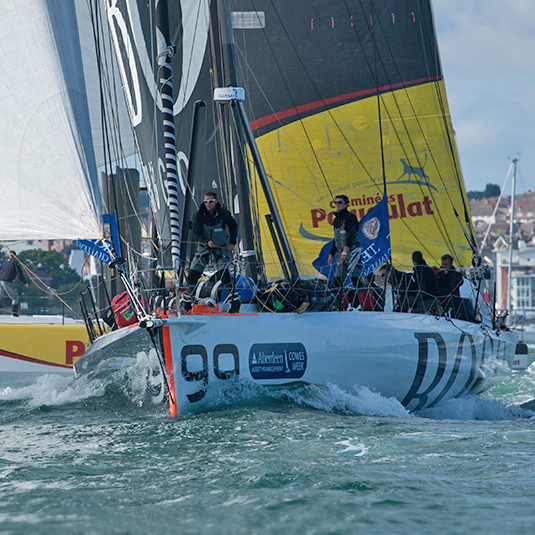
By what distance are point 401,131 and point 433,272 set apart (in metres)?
3.96

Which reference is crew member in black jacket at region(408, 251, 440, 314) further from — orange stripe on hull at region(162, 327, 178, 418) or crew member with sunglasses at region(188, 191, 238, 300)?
orange stripe on hull at region(162, 327, 178, 418)

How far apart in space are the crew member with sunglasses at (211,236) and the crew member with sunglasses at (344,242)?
3.79ft

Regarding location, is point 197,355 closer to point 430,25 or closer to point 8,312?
point 8,312

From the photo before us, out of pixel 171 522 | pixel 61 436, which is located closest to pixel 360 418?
pixel 61 436

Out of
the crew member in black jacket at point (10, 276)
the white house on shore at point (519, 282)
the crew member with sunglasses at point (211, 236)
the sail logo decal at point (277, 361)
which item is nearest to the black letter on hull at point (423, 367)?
the sail logo decal at point (277, 361)

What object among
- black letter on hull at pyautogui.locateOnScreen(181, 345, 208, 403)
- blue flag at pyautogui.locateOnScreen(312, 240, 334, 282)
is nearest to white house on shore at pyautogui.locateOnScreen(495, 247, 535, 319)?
blue flag at pyautogui.locateOnScreen(312, 240, 334, 282)

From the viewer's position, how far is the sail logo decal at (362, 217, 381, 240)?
24.4 ft

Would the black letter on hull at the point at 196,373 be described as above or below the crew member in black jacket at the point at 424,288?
below

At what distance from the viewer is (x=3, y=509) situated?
9.41ft

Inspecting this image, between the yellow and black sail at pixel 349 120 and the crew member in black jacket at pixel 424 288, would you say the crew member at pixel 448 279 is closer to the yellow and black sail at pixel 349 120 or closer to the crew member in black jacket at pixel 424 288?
the crew member in black jacket at pixel 424 288

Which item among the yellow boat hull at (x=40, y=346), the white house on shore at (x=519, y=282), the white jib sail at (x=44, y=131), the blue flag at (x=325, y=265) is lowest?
the white house on shore at (x=519, y=282)

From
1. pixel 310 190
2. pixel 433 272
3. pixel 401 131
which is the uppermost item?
pixel 401 131

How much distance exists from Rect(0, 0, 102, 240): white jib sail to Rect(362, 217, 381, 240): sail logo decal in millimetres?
3011

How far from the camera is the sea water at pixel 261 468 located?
2.77m
